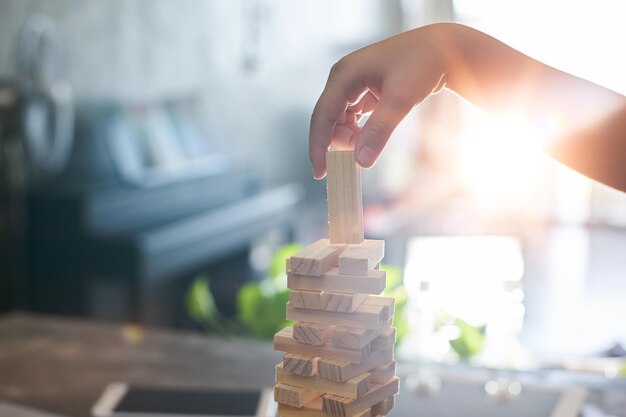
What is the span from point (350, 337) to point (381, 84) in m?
0.25

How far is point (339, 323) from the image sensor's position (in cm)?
68

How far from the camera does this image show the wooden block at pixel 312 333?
69cm

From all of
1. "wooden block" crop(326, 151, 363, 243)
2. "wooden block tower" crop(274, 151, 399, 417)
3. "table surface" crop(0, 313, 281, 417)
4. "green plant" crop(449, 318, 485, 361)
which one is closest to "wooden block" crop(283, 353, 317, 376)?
"wooden block tower" crop(274, 151, 399, 417)

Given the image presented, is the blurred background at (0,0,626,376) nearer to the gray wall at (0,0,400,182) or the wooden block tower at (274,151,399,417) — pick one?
the gray wall at (0,0,400,182)

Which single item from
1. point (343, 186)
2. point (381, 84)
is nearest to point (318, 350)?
point (343, 186)

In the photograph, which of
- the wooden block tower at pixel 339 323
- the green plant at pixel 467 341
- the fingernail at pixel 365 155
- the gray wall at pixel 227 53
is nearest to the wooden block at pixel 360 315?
the wooden block tower at pixel 339 323

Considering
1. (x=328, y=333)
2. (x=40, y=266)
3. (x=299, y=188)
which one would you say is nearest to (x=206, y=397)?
(x=328, y=333)

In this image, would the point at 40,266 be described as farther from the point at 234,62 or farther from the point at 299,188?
the point at 299,188

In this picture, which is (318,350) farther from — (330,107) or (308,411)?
(330,107)

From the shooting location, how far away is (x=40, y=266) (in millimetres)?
3449

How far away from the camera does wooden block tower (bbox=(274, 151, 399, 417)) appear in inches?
26.5

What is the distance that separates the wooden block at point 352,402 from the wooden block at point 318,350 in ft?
0.12

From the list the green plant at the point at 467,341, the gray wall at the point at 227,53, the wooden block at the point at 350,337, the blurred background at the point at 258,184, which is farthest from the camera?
the gray wall at the point at 227,53

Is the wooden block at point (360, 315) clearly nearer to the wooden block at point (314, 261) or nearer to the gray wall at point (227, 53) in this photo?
the wooden block at point (314, 261)
